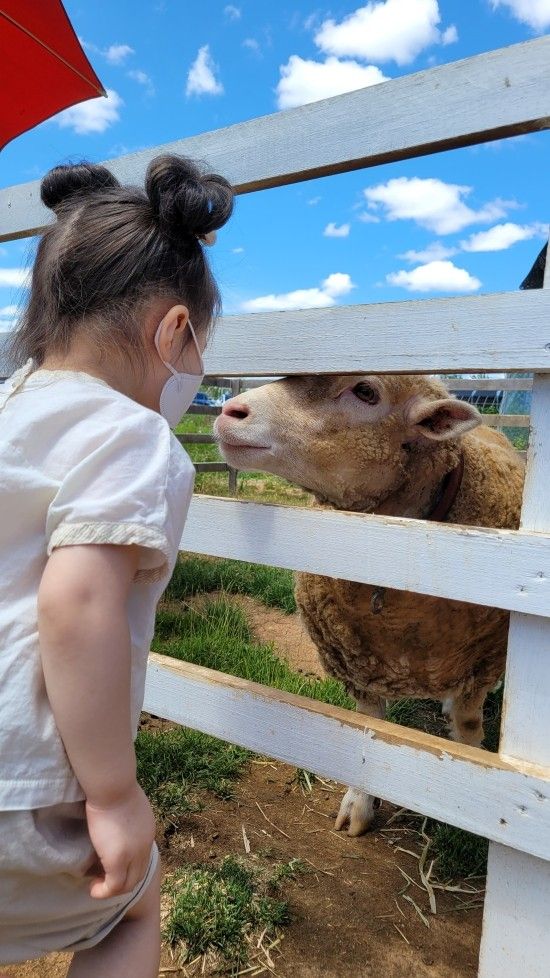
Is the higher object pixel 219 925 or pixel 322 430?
pixel 322 430

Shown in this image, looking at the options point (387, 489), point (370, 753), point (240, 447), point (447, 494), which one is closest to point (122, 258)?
point (240, 447)

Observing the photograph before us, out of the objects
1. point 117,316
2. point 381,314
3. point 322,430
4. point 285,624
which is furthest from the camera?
point 285,624

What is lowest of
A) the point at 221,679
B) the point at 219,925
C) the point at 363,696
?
the point at 219,925

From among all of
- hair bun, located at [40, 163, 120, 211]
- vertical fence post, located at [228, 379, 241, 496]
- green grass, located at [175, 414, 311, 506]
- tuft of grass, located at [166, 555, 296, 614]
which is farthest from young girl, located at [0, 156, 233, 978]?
vertical fence post, located at [228, 379, 241, 496]

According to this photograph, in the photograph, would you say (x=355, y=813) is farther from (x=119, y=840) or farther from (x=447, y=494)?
(x=119, y=840)

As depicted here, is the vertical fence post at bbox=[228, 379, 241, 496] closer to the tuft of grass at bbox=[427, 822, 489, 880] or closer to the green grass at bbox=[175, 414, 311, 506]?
the green grass at bbox=[175, 414, 311, 506]

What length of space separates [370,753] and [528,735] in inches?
14.7

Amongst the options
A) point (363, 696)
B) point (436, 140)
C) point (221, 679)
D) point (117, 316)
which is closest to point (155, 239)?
point (117, 316)

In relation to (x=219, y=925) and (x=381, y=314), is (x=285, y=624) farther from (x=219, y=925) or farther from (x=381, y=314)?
(x=381, y=314)

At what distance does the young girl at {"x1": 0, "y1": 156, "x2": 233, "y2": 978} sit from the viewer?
2.86ft

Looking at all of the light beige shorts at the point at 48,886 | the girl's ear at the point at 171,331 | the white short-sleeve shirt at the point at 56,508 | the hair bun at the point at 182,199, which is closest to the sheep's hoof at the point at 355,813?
the light beige shorts at the point at 48,886

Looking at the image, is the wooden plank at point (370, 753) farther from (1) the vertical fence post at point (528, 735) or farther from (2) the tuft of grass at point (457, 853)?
(2) the tuft of grass at point (457, 853)

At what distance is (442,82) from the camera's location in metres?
1.47

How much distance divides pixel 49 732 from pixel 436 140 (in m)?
1.39
